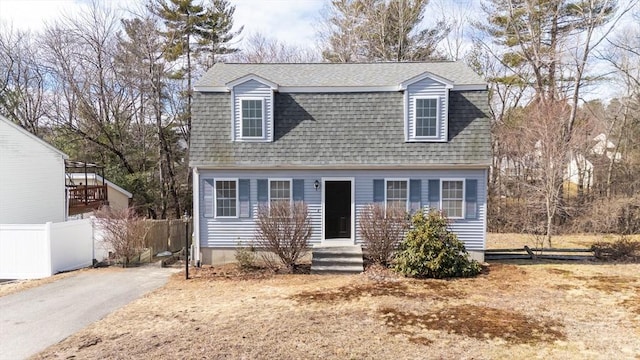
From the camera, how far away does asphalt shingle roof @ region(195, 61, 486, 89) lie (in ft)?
41.6

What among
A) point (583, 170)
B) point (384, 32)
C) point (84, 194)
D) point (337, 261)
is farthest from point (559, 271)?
point (384, 32)

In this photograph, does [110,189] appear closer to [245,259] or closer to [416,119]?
[245,259]

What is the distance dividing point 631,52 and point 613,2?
3.12 m

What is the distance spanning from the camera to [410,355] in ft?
18.3

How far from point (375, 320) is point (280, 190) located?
583 centimetres

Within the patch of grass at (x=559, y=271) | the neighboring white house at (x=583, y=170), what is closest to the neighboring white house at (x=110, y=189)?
the patch of grass at (x=559, y=271)

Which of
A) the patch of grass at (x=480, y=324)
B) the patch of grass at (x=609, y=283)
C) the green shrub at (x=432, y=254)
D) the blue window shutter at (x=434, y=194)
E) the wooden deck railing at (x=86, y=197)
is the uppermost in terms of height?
the blue window shutter at (x=434, y=194)

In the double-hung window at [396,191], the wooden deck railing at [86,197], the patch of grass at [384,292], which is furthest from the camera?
the wooden deck railing at [86,197]

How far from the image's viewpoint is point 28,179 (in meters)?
14.9

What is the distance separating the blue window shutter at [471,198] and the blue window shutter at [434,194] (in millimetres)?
824

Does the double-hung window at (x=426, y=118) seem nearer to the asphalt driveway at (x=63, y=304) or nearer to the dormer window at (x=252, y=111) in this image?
the dormer window at (x=252, y=111)

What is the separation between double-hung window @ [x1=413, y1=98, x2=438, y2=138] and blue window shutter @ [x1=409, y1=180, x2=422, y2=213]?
1.46 meters

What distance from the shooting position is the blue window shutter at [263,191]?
38.8 feet

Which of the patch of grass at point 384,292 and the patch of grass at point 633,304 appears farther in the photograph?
the patch of grass at point 384,292
